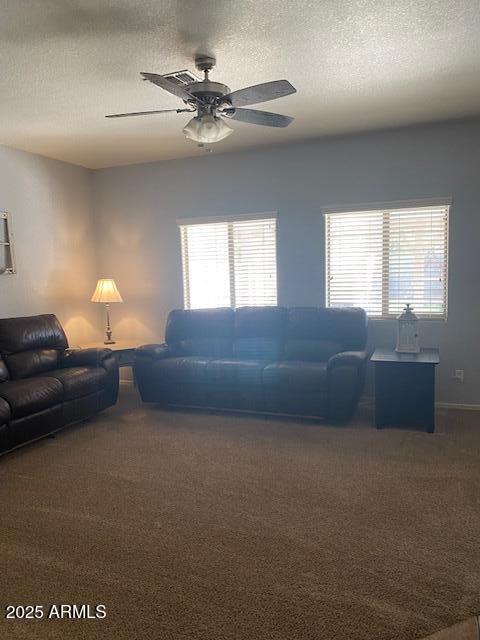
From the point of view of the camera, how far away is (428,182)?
4.53m

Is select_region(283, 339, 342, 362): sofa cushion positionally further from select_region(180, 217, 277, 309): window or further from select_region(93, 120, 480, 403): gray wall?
select_region(180, 217, 277, 309): window

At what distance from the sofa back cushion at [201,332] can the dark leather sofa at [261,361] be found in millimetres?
11

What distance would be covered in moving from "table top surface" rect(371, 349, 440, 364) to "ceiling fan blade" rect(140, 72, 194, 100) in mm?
2555

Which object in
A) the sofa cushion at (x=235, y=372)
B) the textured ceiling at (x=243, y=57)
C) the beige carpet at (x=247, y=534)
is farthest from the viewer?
the sofa cushion at (x=235, y=372)

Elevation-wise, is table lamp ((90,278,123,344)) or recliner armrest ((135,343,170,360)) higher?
table lamp ((90,278,123,344))

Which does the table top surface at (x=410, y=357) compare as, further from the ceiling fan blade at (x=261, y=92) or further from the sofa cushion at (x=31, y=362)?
the sofa cushion at (x=31, y=362)

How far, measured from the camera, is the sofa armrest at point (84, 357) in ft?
15.1

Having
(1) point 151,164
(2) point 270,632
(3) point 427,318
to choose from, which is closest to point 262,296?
(3) point 427,318

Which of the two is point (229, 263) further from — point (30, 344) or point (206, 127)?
point (206, 127)

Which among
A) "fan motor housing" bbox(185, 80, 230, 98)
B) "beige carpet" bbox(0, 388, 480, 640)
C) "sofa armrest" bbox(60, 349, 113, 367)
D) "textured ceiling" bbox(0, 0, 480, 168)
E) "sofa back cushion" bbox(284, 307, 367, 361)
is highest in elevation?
"textured ceiling" bbox(0, 0, 480, 168)

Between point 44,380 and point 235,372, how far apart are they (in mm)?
1697

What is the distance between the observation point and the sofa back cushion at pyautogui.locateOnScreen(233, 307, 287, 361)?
492 cm

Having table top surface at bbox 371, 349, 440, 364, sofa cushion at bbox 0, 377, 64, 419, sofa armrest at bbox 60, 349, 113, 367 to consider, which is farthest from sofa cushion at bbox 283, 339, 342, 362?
sofa cushion at bbox 0, 377, 64, 419

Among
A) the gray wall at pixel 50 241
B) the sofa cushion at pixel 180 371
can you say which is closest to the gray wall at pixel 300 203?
the gray wall at pixel 50 241
